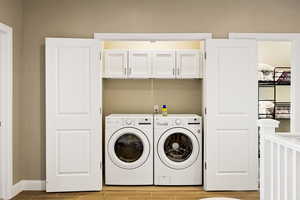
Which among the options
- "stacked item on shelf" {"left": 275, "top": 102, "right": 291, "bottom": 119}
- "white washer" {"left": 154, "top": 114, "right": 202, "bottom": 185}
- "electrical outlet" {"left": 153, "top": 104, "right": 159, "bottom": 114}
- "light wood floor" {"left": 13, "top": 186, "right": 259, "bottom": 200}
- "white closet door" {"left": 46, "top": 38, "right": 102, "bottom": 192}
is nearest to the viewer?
"light wood floor" {"left": 13, "top": 186, "right": 259, "bottom": 200}

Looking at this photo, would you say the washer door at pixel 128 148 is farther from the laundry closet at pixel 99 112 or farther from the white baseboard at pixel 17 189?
the white baseboard at pixel 17 189

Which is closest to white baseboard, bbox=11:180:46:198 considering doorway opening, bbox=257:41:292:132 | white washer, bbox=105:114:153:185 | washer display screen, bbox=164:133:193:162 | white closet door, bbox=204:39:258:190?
white washer, bbox=105:114:153:185

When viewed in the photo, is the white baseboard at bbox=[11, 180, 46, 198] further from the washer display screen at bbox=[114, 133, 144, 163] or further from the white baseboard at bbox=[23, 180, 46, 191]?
the washer display screen at bbox=[114, 133, 144, 163]

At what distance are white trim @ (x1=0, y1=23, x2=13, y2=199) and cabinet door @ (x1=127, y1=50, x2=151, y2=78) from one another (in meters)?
1.66

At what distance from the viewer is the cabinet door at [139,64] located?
467cm

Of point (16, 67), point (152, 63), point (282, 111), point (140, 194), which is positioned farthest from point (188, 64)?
point (16, 67)

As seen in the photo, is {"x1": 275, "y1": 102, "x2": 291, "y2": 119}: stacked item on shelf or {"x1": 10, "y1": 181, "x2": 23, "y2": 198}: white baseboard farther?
{"x1": 275, "y1": 102, "x2": 291, "y2": 119}: stacked item on shelf

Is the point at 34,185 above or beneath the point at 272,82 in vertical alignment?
beneath

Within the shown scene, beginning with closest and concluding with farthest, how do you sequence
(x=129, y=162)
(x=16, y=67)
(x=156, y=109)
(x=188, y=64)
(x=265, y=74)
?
1. (x=16, y=67)
2. (x=129, y=162)
3. (x=188, y=64)
4. (x=156, y=109)
5. (x=265, y=74)

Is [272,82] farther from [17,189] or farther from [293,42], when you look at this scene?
[17,189]

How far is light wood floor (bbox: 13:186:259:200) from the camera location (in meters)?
3.84

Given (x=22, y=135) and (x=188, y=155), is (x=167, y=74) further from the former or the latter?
(x=22, y=135)

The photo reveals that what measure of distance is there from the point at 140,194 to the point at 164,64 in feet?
6.24

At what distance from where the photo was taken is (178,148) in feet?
14.5
